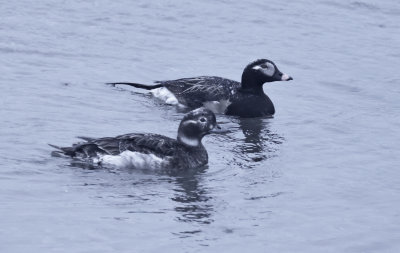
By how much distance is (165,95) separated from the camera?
55.8 ft

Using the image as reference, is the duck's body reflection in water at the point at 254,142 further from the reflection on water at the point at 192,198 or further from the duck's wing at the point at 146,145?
the duck's wing at the point at 146,145

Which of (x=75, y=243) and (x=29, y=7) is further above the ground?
(x=29, y=7)

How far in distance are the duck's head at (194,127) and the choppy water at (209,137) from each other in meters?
0.48

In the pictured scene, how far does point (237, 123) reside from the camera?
54.3 ft

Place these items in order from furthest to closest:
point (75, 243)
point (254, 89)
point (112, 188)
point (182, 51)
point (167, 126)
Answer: point (182, 51), point (254, 89), point (167, 126), point (112, 188), point (75, 243)

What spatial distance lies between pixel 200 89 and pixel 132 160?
13.9 ft

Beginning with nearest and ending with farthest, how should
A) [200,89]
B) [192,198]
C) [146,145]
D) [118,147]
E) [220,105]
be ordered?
1. [192,198]
2. [118,147]
3. [146,145]
4. [220,105]
5. [200,89]

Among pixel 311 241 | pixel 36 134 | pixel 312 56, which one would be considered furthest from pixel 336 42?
pixel 311 241

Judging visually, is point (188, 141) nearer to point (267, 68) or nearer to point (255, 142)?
point (255, 142)

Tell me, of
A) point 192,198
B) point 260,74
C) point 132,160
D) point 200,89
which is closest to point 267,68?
point 260,74

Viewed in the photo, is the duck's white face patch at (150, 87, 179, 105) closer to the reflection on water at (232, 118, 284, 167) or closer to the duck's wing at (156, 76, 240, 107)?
the duck's wing at (156, 76, 240, 107)

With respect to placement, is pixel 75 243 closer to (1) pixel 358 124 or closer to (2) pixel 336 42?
(1) pixel 358 124

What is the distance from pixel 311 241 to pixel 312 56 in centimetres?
909

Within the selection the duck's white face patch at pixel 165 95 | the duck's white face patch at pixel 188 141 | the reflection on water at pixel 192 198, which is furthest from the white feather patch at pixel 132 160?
the duck's white face patch at pixel 165 95
